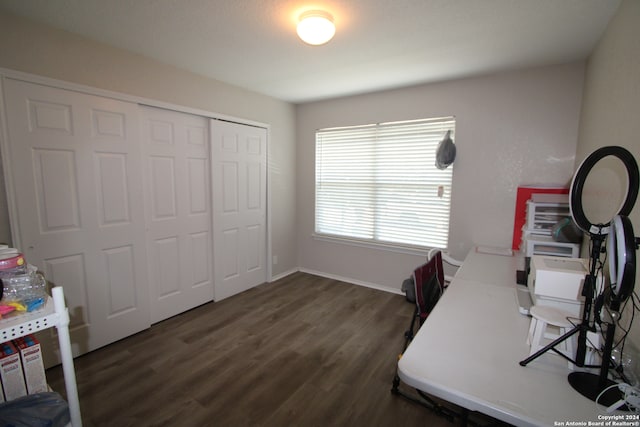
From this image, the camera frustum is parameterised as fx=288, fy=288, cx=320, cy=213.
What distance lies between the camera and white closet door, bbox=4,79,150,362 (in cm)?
198

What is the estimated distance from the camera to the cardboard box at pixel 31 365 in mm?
1100

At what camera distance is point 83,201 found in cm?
225

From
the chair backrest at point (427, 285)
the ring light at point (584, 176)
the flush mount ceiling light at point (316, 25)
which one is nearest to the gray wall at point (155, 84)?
the flush mount ceiling light at point (316, 25)

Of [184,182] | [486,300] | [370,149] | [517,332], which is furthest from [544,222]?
[184,182]

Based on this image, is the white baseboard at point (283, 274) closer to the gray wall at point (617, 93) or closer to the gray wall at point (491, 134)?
the gray wall at point (491, 134)

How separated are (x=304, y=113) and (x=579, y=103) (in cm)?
299

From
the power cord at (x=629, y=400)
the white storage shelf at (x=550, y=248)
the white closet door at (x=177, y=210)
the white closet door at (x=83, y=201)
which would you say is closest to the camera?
the power cord at (x=629, y=400)

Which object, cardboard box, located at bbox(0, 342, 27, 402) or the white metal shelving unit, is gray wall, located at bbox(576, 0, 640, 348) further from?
cardboard box, located at bbox(0, 342, 27, 402)

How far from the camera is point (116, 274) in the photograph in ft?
8.16

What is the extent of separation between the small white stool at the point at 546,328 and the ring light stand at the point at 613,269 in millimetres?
39

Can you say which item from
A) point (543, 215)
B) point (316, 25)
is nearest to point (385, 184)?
point (543, 215)

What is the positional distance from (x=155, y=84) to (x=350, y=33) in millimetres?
1810

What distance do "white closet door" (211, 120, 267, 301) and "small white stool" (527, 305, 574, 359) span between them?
2954 millimetres

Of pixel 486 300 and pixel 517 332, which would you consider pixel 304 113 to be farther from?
pixel 517 332
